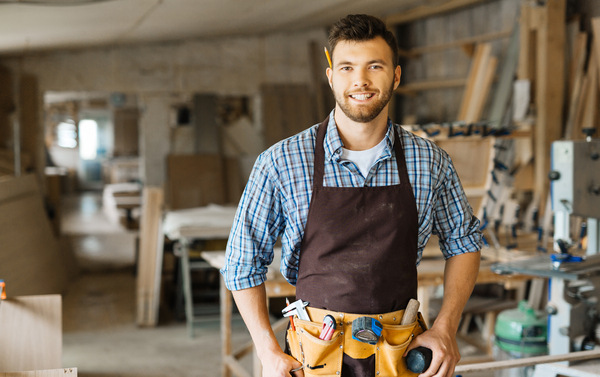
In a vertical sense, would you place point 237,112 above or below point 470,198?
above

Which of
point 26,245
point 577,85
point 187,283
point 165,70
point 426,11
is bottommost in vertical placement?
point 187,283

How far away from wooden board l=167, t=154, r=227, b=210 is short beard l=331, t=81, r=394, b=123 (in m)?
6.09

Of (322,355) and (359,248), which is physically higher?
(359,248)

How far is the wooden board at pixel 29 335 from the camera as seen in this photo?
270 centimetres

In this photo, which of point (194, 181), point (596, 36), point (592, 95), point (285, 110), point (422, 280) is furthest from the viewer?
point (285, 110)

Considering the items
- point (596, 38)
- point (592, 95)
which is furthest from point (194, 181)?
point (596, 38)

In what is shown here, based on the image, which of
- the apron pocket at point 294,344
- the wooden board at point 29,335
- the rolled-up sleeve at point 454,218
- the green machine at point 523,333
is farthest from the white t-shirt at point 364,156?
the green machine at point 523,333

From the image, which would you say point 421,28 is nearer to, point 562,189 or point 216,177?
point 216,177

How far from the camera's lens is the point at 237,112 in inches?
328

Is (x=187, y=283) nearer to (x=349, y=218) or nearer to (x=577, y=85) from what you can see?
(x=577, y=85)

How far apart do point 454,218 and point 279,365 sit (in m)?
0.64

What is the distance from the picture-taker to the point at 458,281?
1.85m

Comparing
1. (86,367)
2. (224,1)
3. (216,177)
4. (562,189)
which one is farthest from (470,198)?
(216,177)

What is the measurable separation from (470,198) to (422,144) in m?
2.15
